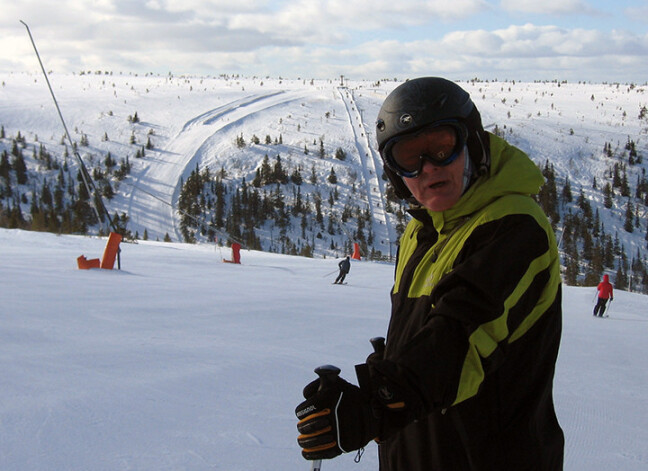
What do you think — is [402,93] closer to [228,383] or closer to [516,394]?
[516,394]

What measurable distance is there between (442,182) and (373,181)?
47.6 metres

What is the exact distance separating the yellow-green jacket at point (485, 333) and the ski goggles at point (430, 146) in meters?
0.12

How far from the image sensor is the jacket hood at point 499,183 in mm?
1655

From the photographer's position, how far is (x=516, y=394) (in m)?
1.63

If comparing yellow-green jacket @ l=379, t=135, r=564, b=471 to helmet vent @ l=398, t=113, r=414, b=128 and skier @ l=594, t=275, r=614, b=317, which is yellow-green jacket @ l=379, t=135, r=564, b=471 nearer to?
helmet vent @ l=398, t=113, r=414, b=128

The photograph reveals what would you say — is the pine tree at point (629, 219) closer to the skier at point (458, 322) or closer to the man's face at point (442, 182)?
the skier at point (458, 322)

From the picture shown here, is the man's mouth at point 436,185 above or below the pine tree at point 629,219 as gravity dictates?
below

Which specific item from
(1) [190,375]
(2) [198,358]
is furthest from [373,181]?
(1) [190,375]

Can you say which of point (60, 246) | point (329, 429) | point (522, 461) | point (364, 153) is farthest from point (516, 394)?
point (364, 153)

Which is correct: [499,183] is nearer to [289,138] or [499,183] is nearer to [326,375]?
[326,375]

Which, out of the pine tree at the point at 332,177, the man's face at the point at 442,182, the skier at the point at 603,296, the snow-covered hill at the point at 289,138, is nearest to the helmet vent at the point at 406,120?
the man's face at the point at 442,182

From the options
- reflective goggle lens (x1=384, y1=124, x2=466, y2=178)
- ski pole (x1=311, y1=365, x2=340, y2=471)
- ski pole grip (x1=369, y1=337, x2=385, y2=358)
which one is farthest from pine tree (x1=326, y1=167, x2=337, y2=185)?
ski pole (x1=311, y1=365, x2=340, y2=471)

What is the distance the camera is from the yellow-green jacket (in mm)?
1471

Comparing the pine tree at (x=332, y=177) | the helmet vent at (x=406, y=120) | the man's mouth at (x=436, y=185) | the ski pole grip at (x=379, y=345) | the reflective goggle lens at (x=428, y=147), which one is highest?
the pine tree at (x=332, y=177)
